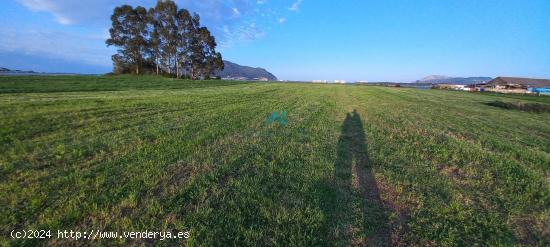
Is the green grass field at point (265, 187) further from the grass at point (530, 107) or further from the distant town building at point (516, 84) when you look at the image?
the distant town building at point (516, 84)

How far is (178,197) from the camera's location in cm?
418

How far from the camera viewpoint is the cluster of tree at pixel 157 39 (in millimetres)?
58281

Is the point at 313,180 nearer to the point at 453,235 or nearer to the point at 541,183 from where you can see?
the point at 453,235

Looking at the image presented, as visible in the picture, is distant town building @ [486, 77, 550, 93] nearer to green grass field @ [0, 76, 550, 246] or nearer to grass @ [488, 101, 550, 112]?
grass @ [488, 101, 550, 112]

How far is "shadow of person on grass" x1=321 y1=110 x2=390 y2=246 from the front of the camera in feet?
11.3

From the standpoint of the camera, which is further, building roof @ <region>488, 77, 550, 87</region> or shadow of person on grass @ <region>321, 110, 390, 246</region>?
building roof @ <region>488, 77, 550, 87</region>

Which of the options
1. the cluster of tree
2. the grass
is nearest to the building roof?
the grass

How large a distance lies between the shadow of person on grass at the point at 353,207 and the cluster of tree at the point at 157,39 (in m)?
64.7

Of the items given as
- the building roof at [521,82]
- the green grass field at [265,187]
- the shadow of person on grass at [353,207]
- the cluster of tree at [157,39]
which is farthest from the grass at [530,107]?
the building roof at [521,82]

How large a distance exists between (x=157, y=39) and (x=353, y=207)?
67.5 metres

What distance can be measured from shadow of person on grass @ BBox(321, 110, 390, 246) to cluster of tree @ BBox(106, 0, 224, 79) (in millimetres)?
64652

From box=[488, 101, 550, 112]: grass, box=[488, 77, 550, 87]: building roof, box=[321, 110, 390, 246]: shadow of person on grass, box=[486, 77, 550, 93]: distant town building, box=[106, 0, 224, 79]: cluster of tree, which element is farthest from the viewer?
box=[488, 77, 550, 87]: building roof

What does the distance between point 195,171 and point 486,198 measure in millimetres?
5822

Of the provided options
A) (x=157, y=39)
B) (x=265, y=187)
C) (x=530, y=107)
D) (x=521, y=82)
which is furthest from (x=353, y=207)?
(x=521, y=82)
